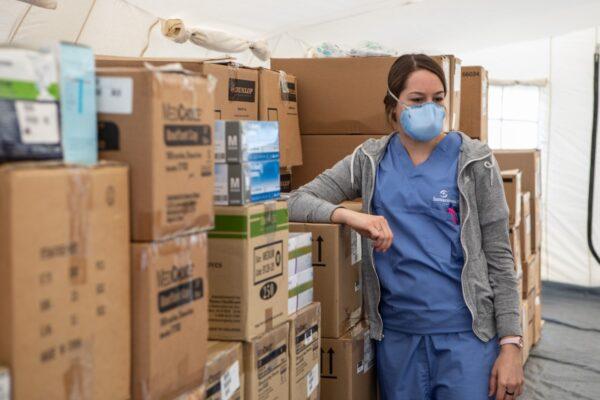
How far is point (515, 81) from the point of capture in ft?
22.8

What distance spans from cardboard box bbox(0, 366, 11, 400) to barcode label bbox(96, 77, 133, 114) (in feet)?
1.49

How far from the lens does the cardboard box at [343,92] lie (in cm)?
292

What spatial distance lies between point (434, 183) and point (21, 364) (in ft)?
4.30

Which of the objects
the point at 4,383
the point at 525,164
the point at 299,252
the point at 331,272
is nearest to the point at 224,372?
the point at 299,252

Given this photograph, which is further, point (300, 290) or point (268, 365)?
point (300, 290)

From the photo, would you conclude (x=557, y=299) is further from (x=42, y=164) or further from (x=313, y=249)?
(x=42, y=164)

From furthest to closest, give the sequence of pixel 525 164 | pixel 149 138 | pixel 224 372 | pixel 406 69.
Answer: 1. pixel 525 164
2. pixel 406 69
3. pixel 224 372
4. pixel 149 138

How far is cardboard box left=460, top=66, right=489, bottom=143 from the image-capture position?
144 inches

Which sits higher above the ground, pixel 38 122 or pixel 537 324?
pixel 38 122

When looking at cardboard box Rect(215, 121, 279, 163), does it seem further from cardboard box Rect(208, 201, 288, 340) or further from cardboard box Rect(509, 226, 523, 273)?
cardboard box Rect(509, 226, 523, 273)

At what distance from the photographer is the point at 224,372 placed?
1.51 m

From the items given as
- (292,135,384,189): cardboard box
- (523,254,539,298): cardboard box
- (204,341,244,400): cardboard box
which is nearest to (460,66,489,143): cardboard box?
(292,135,384,189): cardboard box

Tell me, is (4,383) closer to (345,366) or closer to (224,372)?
(224,372)

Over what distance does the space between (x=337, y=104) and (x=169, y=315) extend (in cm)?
183
